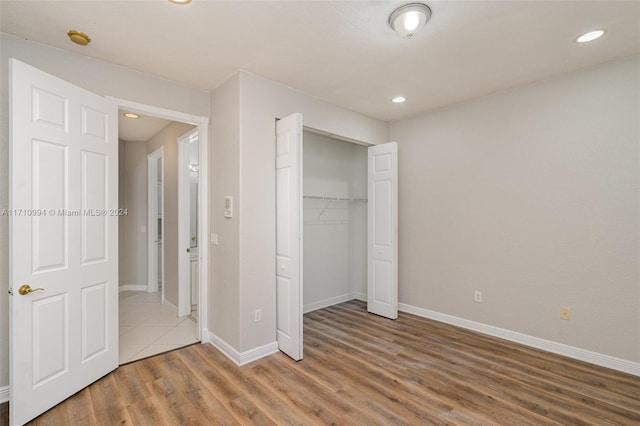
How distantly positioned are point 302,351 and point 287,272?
76cm

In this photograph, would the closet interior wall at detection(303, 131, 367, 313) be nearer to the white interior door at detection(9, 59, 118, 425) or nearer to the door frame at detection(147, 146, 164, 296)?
the white interior door at detection(9, 59, 118, 425)

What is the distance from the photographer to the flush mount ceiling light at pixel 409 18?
1.94 meters

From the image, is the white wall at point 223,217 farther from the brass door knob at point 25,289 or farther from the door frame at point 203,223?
the brass door knob at point 25,289

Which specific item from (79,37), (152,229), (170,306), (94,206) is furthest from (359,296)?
(79,37)

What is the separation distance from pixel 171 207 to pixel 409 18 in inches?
155

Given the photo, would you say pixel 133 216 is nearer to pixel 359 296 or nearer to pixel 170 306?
pixel 170 306

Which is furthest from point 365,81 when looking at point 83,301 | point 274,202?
point 83,301

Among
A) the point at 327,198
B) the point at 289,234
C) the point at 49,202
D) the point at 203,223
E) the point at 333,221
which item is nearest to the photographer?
the point at 49,202

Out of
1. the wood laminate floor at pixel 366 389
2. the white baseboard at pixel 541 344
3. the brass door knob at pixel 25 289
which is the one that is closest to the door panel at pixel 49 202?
the brass door knob at pixel 25 289

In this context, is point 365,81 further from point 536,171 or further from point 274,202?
point 536,171

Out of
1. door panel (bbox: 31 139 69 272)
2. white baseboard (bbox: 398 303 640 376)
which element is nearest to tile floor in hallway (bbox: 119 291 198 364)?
door panel (bbox: 31 139 69 272)

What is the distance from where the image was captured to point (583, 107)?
284 centimetres

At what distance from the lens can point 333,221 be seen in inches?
185

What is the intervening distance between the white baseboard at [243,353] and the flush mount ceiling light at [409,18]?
2.95 m
